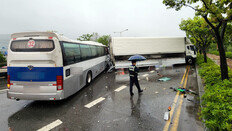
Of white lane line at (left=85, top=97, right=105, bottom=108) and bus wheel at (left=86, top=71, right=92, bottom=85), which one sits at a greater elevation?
bus wheel at (left=86, top=71, right=92, bottom=85)

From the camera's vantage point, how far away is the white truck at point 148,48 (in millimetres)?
12664

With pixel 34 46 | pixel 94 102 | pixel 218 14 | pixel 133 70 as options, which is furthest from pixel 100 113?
pixel 218 14

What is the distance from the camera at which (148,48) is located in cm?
1336

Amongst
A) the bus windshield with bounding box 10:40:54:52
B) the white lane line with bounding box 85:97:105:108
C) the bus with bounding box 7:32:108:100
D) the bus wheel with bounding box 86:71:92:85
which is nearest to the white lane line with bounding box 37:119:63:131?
the bus with bounding box 7:32:108:100

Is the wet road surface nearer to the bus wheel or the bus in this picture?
the bus

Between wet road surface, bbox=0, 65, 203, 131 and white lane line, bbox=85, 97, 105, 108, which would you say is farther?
white lane line, bbox=85, 97, 105, 108

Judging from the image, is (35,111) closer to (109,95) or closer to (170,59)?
(109,95)

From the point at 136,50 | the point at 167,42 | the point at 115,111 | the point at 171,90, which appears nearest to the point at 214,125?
the point at 115,111

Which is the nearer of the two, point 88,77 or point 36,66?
A: point 36,66

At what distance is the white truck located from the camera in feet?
41.5

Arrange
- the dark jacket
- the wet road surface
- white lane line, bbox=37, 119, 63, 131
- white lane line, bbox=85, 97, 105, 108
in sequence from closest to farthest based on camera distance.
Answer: white lane line, bbox=37, 119, 63, 131
the wet road surface
white lane line, bbox=85, 97, 105, 108
the dark jacket

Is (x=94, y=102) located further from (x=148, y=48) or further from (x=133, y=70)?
(x=148, y=48)

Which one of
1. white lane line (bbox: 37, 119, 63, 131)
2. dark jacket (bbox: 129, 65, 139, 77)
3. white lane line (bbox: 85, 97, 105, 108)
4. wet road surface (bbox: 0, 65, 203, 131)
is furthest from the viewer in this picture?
dark jacket (bbox: 129, 65, 139, 77)

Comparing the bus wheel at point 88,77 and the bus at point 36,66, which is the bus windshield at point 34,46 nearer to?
the bus at point 36,66
